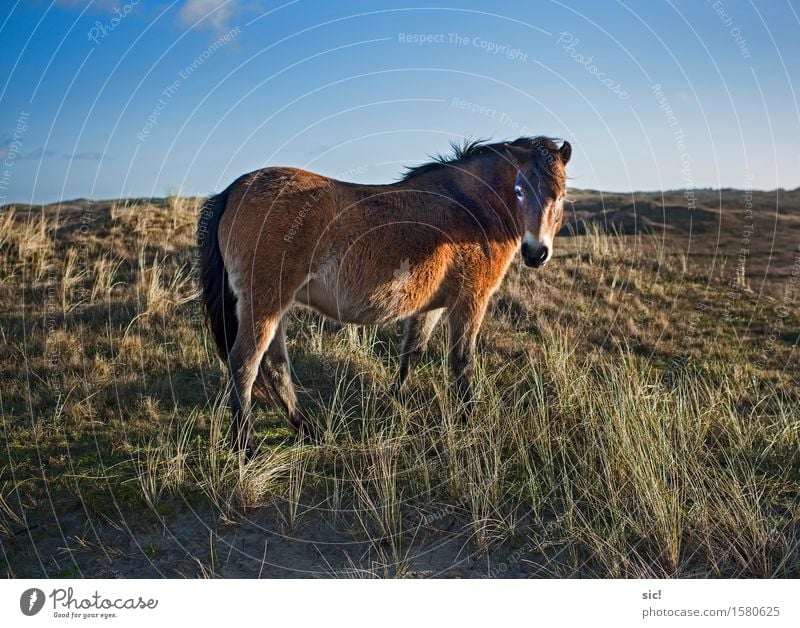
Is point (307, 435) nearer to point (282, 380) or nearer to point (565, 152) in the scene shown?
point (282, 380)

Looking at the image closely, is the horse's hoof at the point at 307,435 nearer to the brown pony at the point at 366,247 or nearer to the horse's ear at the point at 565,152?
the brown pony at the point at 366,247

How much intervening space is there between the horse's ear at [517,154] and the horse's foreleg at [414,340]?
1.70 m

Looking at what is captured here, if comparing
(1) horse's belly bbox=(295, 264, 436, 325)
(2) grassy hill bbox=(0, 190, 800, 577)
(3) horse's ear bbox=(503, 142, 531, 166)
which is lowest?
(2) grassy hill bbox=(0, 190, 800, 577)

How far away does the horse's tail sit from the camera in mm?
5953

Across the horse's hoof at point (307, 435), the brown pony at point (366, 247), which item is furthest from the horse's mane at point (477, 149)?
the horse's hoof at point (307, 435)

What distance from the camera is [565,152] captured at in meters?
6.36

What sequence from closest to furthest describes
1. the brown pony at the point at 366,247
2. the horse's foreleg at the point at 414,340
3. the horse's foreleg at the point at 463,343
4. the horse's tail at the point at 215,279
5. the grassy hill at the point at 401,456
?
1. the grassy hill at the point at 401,456
2. the brown pony at the point at 366,247
3. the horse's tail at the point at 215,279
4. the horse's foreleg at the point at 463,343
5. the horse's foreleg at the point at 414,340

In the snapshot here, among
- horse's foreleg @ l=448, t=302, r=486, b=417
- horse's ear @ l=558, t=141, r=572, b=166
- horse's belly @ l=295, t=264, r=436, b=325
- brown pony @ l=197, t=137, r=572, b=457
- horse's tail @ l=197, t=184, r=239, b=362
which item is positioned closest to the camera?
brown pony @ l=197, t=137, r=572, b=457

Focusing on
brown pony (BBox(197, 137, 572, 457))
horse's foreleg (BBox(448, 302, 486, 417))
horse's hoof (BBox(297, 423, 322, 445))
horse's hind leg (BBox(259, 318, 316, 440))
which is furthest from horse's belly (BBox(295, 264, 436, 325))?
horse's hoof (BBox(297, 423, 322, 445))

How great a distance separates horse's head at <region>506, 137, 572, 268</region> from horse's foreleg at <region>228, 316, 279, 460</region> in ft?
7.58

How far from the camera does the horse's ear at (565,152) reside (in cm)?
630

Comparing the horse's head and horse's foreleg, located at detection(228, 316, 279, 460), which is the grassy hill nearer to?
horse's foreleg, located at detection(228, 316, 279, 460)

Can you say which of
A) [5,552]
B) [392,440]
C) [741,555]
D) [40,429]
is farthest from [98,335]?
[741,555]

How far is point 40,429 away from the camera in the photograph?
621 cm
